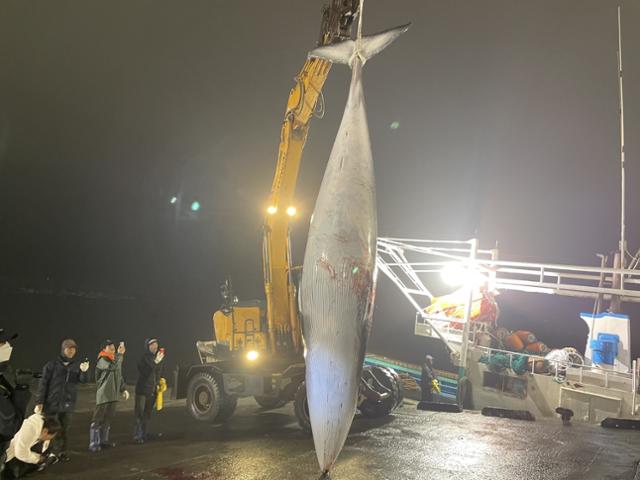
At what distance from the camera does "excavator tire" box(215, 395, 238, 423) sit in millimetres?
11203

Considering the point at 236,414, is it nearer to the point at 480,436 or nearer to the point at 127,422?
the point at 127,422

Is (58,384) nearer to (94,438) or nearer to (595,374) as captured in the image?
(94,438)

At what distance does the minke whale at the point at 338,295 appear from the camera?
2.85m

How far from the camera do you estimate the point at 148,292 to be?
5531 inches

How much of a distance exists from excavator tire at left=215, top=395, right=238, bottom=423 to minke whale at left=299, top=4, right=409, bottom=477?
890 centimetres

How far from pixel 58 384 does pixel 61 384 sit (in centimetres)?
4

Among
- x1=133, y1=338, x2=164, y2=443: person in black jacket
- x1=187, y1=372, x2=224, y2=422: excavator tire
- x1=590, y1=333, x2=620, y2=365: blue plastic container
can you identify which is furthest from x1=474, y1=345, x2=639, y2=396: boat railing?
x1=133, y1=338, x2=164, y2=443: person in black jacket

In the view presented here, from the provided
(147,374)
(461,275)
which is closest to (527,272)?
(461,275)

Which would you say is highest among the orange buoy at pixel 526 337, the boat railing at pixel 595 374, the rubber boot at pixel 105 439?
the orange buoy at pixel 526 337

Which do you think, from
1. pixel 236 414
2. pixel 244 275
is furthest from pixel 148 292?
pixel 236 414

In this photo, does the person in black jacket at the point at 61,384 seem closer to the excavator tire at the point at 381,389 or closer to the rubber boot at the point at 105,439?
the rubber boot at the point at 105,439

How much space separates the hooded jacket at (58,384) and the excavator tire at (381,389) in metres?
6.60

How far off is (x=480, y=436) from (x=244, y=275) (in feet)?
320

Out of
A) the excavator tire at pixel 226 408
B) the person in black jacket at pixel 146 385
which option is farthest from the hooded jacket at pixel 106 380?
the excavator tire at pixel 226 408
